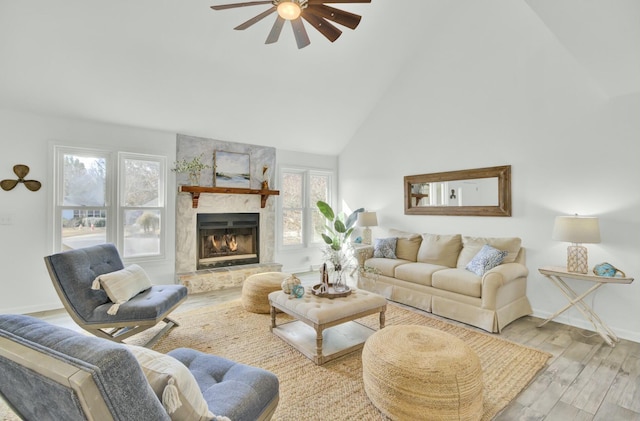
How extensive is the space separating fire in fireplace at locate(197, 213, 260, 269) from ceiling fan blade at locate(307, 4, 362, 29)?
3728 millimetres

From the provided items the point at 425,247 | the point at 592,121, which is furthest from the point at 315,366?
the point at 592,121

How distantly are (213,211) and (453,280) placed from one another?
386cm

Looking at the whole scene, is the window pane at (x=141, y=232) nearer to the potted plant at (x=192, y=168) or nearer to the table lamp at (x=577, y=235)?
the potted plant at (x=192, y=168)

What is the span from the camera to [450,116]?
457 cm

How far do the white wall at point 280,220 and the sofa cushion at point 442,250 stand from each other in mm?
2477

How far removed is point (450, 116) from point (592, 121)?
1698 millimetres

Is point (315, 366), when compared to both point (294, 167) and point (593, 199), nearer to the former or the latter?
point (593, 199)

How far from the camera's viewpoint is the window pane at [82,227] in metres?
4.01

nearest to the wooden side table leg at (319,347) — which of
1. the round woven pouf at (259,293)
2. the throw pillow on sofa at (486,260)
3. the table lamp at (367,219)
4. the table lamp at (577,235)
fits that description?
the round woven pouf at (259,293)

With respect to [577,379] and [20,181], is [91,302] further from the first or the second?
[577,379]

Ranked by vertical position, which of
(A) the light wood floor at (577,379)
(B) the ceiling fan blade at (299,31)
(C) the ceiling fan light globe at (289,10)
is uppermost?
(B) the ceiling fan blade at (299,31)

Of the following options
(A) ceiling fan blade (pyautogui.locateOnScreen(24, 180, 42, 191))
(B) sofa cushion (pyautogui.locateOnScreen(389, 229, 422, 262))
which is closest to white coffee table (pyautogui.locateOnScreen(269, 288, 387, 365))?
(B) sofa cushion (pyautogui.locateOnScreen(389, 229, 422, 262))

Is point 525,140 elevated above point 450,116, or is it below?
below

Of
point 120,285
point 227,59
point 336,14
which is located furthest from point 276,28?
point 120,285
